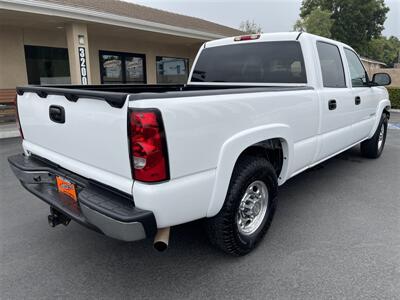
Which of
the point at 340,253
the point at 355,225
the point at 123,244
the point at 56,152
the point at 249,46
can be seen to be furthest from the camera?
the point at 249,46

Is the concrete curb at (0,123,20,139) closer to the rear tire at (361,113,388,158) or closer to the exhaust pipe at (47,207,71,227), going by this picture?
the exhaust pipe at (47,207,71,227)

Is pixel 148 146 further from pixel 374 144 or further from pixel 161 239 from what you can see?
pixel 374 144

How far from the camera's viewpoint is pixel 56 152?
258 cm

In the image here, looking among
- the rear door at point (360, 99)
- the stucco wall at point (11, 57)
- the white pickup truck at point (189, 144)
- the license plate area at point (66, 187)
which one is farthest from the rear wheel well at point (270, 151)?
the stucco wall at point (11, 57)

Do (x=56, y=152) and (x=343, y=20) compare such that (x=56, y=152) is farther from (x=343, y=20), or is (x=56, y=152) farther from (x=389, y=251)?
(x=343, y=20)

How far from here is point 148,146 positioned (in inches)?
71.6

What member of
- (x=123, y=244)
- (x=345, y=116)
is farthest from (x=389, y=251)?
(x=123, y=244)

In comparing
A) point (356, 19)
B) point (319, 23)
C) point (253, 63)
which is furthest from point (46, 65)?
point (356, 19)

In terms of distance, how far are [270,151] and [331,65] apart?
1603 millimetres

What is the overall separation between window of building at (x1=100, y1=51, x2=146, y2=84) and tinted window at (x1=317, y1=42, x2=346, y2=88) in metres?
10.4

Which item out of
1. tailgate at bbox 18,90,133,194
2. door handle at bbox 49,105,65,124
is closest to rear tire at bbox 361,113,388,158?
tailgate at bbox 18,90,133,194

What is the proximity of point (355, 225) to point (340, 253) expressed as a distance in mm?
653

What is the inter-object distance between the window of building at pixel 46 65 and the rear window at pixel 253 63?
28.4ft

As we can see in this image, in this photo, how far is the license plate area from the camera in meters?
2.34
